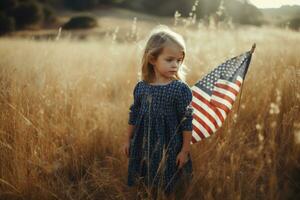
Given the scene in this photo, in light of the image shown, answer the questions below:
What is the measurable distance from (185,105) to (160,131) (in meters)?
0.21

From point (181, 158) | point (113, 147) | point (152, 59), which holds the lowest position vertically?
point (113, 147)

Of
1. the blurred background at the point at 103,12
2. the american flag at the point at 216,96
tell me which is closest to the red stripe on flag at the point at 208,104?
the american flag at the point at 216,96

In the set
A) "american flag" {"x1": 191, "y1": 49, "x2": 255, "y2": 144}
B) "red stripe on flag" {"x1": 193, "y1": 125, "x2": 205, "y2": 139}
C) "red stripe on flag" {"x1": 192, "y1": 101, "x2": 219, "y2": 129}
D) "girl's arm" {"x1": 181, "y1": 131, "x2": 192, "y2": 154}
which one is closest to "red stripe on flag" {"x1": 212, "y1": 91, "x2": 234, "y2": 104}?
"american flag" {"x1": 191, "y1": 49, "x2": 255, "y2": 144}

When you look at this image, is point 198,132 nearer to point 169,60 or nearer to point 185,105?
point 185,105

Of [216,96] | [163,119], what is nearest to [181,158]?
[163,119]

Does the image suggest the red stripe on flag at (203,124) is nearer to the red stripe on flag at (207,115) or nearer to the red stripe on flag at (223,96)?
the red stripe on flag at (207,115)

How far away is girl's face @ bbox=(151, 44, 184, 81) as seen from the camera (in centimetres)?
194

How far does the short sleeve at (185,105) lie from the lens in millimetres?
1926

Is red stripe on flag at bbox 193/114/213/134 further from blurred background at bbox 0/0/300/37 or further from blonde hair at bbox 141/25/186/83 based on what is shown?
blurred background at bbox 0/0/300/37

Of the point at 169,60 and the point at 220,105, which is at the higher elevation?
the point at 169,60

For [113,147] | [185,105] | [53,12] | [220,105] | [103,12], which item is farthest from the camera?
[103,12]

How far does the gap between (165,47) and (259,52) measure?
9.96 feet

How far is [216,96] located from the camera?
2199 millimetres

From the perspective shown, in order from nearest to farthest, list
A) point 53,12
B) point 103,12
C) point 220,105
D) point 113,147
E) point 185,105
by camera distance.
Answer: point 185,105, point 220,105, point 113,147, point 53,12, point 103,12
